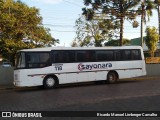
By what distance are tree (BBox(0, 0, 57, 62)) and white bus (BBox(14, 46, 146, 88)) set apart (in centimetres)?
1328

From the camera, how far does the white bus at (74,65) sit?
70.7 ft

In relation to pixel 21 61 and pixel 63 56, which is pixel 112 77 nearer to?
pixel 63 56

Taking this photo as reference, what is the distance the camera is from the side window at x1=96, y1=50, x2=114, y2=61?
974 inches

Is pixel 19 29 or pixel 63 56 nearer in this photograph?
pixel 63 56

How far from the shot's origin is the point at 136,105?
500 inches

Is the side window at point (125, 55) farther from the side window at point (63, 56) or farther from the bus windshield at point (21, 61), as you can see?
the bus windshield at point (21, 61)

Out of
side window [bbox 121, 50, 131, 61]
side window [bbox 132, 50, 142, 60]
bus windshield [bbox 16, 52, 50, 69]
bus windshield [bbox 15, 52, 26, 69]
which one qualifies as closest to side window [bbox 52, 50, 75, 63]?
bus windshield [bbox 16, 52, 50, 69]

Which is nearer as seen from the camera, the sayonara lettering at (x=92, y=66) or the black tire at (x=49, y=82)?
the black tire at (x=49, y=82)

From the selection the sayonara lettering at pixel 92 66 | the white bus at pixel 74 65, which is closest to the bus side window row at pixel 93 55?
the white bus at pixel 74 65

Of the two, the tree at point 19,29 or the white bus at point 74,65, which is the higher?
the tree at point 19,29

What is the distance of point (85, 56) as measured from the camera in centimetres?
2412

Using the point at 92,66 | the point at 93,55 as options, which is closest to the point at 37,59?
the point at 92,66

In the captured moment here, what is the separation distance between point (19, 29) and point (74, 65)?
585 inches

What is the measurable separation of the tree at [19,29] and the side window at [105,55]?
43.1 feet
